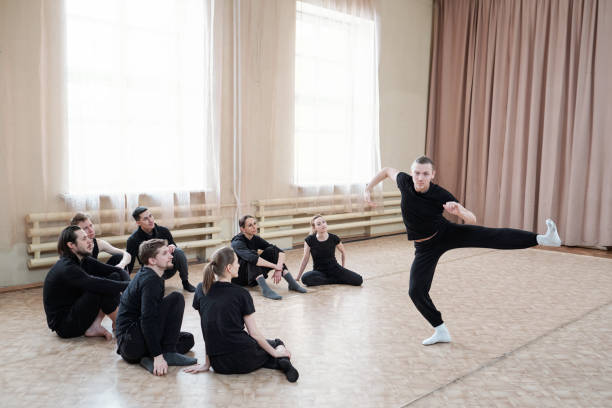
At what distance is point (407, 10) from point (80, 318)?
579 cm

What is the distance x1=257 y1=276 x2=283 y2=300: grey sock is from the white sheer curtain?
3.85 ft

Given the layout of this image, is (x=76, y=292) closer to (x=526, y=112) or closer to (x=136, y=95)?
(x=136, y=95)

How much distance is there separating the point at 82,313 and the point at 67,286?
7.1 inches

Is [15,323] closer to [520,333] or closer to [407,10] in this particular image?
[520,333]

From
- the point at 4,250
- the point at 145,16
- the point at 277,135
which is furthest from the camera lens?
the point at 277,135

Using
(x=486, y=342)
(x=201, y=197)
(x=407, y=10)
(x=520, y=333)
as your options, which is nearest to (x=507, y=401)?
(x=486, y=342)

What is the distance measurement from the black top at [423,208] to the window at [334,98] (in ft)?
9.37

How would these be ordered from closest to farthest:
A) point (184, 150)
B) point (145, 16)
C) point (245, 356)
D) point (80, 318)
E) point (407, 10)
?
point (245, 356), point (80, 318), point (145, 16), point (184, 150), point (407, 10)

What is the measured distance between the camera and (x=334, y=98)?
586 centimetres

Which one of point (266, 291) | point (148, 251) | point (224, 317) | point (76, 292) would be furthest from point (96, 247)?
point (224, 317)

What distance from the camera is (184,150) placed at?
4586mm

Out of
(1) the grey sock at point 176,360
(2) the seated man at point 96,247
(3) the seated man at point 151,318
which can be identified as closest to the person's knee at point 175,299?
(3) the seated man at point 151,318

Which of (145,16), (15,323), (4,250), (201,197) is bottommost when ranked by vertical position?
(15,323)

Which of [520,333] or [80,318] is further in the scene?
[520,333]
